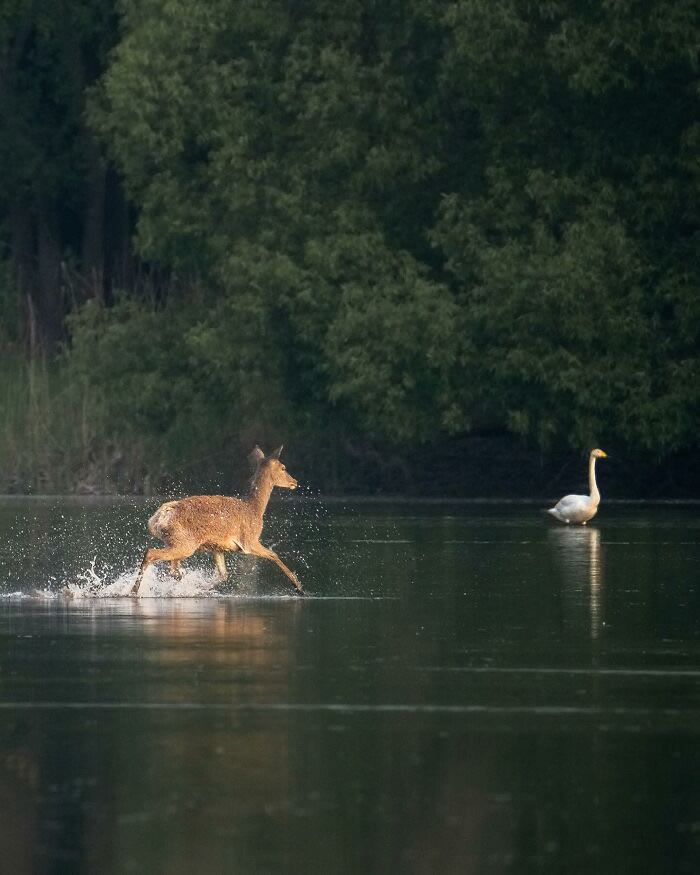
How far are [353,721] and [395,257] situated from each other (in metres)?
28.4

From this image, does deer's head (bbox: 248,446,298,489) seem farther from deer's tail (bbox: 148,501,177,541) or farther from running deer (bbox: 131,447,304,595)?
deer's tail (bbox: 148,501,177,541)

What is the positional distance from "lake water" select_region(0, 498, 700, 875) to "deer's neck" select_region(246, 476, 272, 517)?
0.67m

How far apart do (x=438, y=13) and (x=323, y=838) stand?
101 ft

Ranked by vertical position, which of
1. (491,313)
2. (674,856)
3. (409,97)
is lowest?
(674,856)

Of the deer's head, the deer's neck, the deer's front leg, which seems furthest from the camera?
the deer's head

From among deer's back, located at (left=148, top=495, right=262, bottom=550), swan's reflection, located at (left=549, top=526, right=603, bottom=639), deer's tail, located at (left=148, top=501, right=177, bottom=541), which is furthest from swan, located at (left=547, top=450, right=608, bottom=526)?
deer's tail, located at (left=148, top=501, right=177, bottom=541)

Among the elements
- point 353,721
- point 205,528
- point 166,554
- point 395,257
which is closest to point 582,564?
point 205,528

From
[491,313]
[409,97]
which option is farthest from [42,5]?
[491,313]

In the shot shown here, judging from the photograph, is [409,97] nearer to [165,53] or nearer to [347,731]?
[165,53]

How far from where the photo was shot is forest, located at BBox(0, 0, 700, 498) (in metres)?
36.7

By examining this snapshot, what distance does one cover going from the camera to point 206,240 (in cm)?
4250

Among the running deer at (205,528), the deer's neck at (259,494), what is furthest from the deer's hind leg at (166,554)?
the deer's neck at (259,494)

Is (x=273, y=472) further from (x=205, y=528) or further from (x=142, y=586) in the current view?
(x=142, y=586)

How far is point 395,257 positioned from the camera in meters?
40.0
